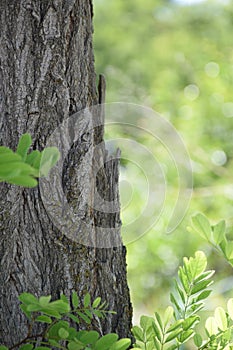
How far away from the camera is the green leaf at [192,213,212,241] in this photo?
2.34 feet

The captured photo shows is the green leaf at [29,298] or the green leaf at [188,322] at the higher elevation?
the green leaf at [29,298]

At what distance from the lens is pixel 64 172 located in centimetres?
80

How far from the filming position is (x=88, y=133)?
840mm

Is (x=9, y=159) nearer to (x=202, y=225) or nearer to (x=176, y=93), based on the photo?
(x=202, y=225)

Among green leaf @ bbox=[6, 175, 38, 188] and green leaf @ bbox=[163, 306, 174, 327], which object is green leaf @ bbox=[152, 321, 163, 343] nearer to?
green leaf @ bbox=[163, 306, 174, 327]

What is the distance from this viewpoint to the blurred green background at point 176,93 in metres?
3.00

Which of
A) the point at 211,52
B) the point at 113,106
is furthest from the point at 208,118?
the point at 113,106

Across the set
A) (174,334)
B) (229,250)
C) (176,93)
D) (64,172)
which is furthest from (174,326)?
(176,93)

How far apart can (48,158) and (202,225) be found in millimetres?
248

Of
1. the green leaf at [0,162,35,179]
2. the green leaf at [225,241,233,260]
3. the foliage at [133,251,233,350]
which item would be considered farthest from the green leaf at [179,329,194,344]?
the green leaf at [0,162,35,179]

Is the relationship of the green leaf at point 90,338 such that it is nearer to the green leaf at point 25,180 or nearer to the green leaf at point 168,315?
the green leaf at point 168,315

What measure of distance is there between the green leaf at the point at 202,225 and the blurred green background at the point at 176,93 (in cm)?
175

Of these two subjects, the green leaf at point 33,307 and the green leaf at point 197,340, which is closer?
the green leaf at point 33,307

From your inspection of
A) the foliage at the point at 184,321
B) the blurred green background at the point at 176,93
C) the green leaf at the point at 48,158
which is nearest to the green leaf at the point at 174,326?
the foliage at the point at 184,321
